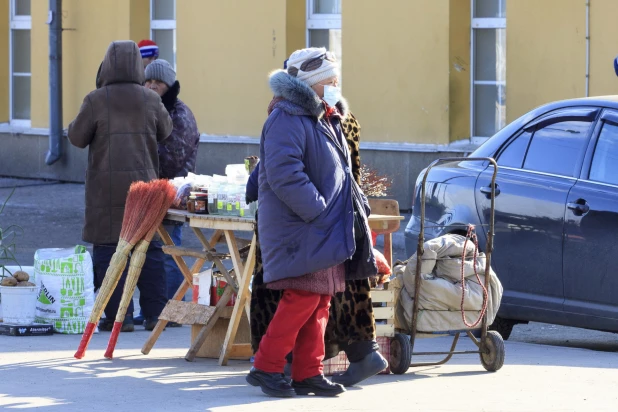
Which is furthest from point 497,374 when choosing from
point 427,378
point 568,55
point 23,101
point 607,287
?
point 23,101

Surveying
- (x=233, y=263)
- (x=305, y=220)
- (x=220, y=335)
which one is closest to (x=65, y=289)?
(x=220, y=335)

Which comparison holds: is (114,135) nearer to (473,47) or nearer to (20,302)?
(20,302)

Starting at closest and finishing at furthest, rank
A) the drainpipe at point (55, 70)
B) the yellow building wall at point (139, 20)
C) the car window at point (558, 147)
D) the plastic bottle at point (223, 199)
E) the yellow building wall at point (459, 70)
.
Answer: the plastic bottle at point (223, 199), the car window at point (558, 147), the yellow building wall at point (459, 70), the yellow building wall at point (139, 20), the drainpipe at point (55, 70)

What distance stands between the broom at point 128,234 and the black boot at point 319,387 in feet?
5.71

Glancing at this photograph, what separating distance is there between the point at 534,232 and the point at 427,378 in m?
1.59

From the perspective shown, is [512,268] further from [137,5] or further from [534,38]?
[137,5]

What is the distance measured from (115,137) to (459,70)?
7647 millimetres

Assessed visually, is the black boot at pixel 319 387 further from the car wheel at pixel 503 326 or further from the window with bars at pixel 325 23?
the window with bars at pixel 325 23

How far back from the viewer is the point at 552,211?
8586mm

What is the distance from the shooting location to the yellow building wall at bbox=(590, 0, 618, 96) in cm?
1448

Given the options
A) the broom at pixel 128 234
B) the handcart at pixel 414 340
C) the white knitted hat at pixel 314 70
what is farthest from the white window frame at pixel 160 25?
the white knitted hat at pixel 314 70

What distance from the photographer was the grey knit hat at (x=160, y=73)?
9.82m

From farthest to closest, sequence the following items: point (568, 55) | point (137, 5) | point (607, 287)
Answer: point (137, 5), point (568, 55), point (607, 287)

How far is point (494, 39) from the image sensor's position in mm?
16203
